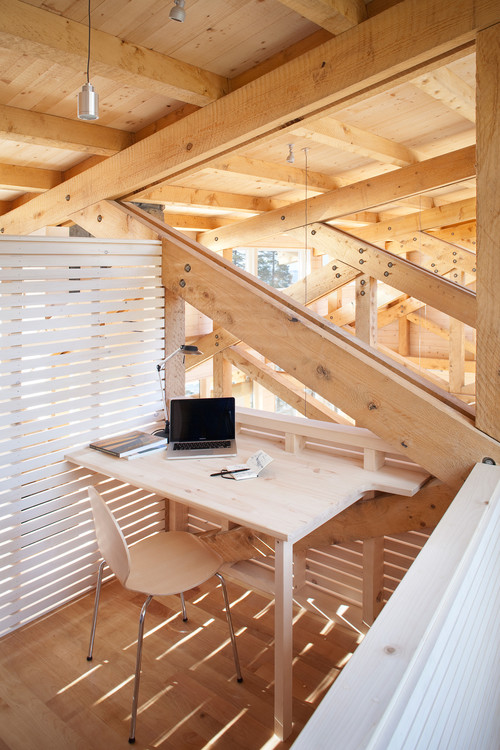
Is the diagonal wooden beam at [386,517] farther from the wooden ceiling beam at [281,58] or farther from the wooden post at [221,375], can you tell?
the wooden post at [221,375]

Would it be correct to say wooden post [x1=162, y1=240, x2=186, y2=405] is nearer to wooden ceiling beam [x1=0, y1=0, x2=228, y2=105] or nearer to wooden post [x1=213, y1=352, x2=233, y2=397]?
wooden ceiling beam [x1=0, y1=0, x2=228, y2=105]

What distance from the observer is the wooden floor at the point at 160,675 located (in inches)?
82.8

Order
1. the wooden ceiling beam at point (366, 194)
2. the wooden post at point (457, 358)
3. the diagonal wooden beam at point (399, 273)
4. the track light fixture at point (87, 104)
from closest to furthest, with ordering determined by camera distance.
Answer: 1. the track light fixture at point (87, 104)
2. the wooden ceiling beam at point (366, 194)
3. the diagonal wooden beam at point (399, 273)
4. the wooden post at point (457, 358)

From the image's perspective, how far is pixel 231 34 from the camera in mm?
2137

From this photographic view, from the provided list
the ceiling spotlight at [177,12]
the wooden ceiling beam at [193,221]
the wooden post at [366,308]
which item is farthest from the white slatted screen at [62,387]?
the wooden ceiling beam at [193,221]

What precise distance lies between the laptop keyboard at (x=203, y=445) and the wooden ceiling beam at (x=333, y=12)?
2015mm

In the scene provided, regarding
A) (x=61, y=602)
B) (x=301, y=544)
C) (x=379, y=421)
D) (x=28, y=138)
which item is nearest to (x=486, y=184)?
(x=379, y=421)

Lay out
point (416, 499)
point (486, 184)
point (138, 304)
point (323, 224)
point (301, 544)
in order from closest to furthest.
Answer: point (486, 184), point (416, 499), point (301, 544), point (138, 304), point (323, 224)

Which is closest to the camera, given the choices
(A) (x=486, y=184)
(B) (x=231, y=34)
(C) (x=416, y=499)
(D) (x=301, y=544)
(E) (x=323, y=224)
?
(A) (x=486, y=184)

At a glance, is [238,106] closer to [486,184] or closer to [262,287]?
[262,287]

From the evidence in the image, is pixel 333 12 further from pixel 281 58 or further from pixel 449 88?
pixel 449 88

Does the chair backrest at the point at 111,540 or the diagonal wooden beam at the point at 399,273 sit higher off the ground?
the diagonal wooden beam at the point at 399,273

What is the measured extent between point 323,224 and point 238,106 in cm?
249

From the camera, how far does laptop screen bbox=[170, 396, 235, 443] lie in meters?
2.93
